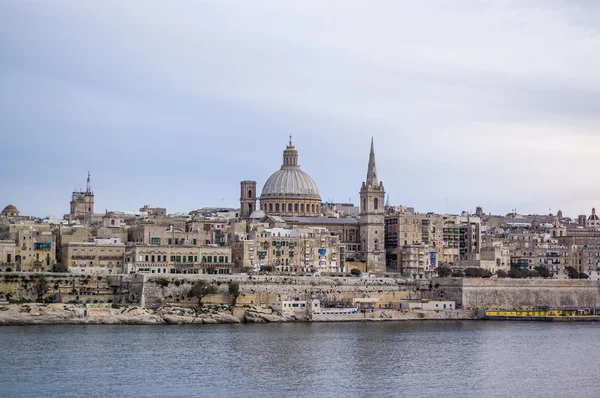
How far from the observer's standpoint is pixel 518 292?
7638 cm

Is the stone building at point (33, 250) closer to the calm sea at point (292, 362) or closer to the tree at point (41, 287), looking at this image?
the tree at point (41, 287)

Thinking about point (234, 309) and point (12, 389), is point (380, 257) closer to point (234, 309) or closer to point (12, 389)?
point (234, 309)

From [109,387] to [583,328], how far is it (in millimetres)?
34254

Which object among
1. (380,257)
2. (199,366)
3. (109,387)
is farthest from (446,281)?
(109,387)

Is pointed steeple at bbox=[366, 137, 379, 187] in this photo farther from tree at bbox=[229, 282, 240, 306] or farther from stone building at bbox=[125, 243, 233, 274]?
tree at bbox=[229, 282, 240, 306]

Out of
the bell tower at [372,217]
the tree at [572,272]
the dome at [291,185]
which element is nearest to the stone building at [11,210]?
the dome at [291,185]

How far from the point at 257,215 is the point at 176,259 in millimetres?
13909

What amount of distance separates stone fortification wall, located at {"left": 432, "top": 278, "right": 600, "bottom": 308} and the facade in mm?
17078

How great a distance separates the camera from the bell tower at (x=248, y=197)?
92619 mm

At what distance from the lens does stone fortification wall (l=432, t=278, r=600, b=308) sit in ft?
245

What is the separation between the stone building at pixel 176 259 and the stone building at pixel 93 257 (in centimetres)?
62

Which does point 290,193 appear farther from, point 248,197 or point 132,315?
point 132,315

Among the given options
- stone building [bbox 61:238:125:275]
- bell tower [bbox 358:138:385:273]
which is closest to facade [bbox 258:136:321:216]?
bell tower [bbox 358:138:385:273]

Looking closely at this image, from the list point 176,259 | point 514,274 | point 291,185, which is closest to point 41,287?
point 176,259
